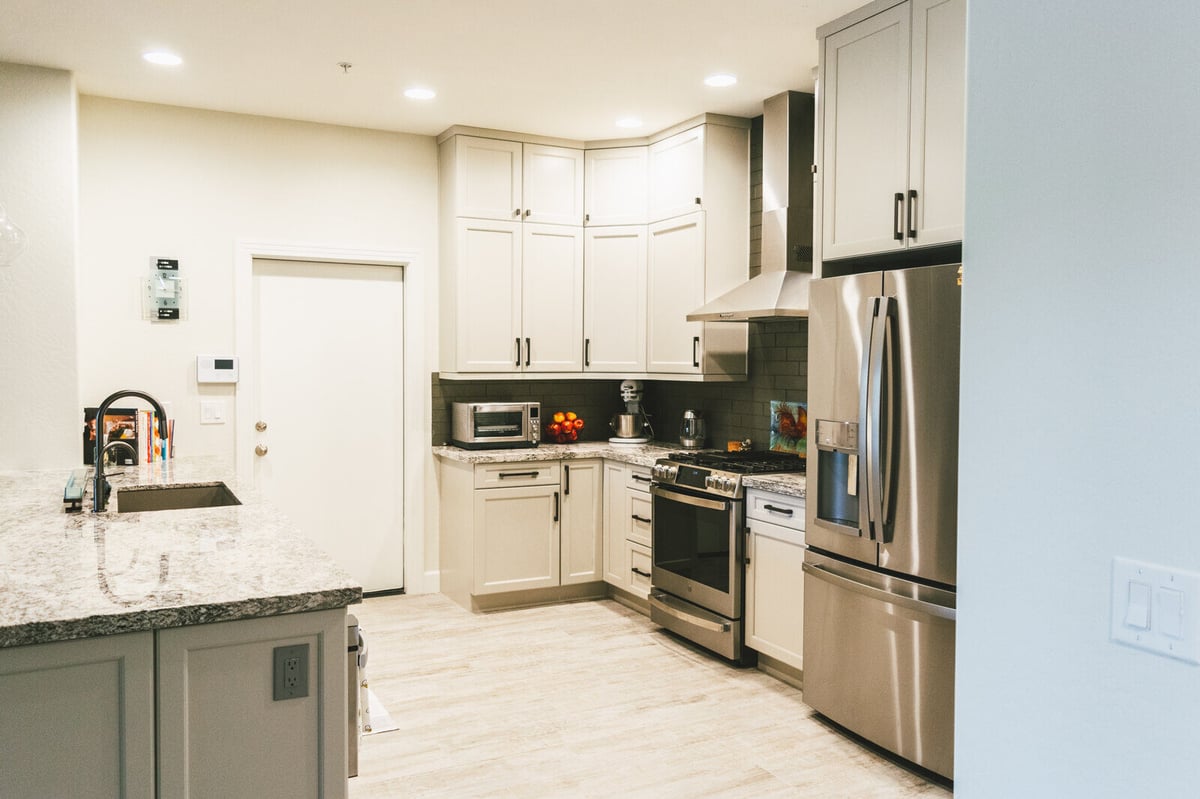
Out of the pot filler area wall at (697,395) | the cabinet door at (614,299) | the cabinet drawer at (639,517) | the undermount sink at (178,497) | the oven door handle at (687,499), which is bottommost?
the cabinet drawer at (639,517)

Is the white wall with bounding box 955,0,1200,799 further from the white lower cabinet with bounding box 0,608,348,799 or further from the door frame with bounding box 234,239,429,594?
the door frame with bounding box 234,239,429,594

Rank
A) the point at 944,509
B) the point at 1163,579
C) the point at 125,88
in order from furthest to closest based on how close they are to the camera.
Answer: the point at 125,88, the point at 944,509, the point at 1163,579

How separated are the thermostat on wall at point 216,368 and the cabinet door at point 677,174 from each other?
2.49m

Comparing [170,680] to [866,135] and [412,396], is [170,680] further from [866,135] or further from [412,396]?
[412,396]

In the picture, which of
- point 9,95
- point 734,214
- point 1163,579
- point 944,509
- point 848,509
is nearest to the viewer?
point 1163,579

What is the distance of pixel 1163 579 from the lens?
44.2 inches

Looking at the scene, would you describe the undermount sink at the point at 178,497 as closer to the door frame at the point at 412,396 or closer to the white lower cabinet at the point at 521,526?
the white lower cabinet at the point at 521,526

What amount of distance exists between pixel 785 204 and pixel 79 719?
11.4 feet

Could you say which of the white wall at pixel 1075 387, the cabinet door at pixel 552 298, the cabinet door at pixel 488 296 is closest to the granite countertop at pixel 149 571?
the white wall at pixel 1075 387

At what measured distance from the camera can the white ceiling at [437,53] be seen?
10.8 ft

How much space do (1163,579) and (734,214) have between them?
3838mm

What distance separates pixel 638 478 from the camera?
4.76 meters

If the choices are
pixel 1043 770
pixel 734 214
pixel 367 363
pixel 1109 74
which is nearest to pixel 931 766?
pixel 1043 770

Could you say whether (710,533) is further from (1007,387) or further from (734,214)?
(1007,387)
